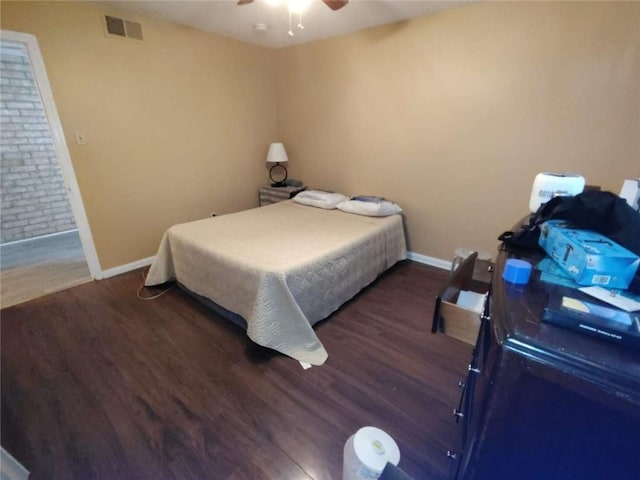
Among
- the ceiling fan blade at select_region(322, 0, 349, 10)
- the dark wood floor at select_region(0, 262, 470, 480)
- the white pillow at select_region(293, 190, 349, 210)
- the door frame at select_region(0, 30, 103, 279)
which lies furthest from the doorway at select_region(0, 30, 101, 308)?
the ceiling fan blade at select_region(322, 0, 349, 10)

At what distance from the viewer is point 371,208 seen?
2.88 metres

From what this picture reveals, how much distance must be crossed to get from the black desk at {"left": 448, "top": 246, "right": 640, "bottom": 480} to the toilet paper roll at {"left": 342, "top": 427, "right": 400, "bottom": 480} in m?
0.43

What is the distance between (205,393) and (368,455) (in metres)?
1.00

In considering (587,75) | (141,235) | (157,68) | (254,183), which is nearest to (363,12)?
(587,75)

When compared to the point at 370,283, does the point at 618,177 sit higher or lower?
higher

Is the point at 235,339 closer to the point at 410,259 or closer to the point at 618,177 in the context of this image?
the point at 410,259

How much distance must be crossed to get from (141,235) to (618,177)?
4126 mm

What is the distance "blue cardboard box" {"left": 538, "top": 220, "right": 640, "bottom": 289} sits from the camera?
68 centimetres

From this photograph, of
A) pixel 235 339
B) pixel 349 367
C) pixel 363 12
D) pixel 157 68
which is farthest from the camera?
pixel 157 68

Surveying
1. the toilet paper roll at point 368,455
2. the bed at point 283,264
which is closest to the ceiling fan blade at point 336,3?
the bed at point 283,264

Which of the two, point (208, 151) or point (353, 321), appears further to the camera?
point (208, 151)

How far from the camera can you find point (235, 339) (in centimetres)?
200

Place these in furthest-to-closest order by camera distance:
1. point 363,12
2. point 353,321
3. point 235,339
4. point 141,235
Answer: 1. point 141,235
2. point 363,12
3. point 353,321
4. point 235,339

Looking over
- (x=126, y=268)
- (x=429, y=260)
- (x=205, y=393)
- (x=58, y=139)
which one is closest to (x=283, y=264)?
(x=205, y=393)
